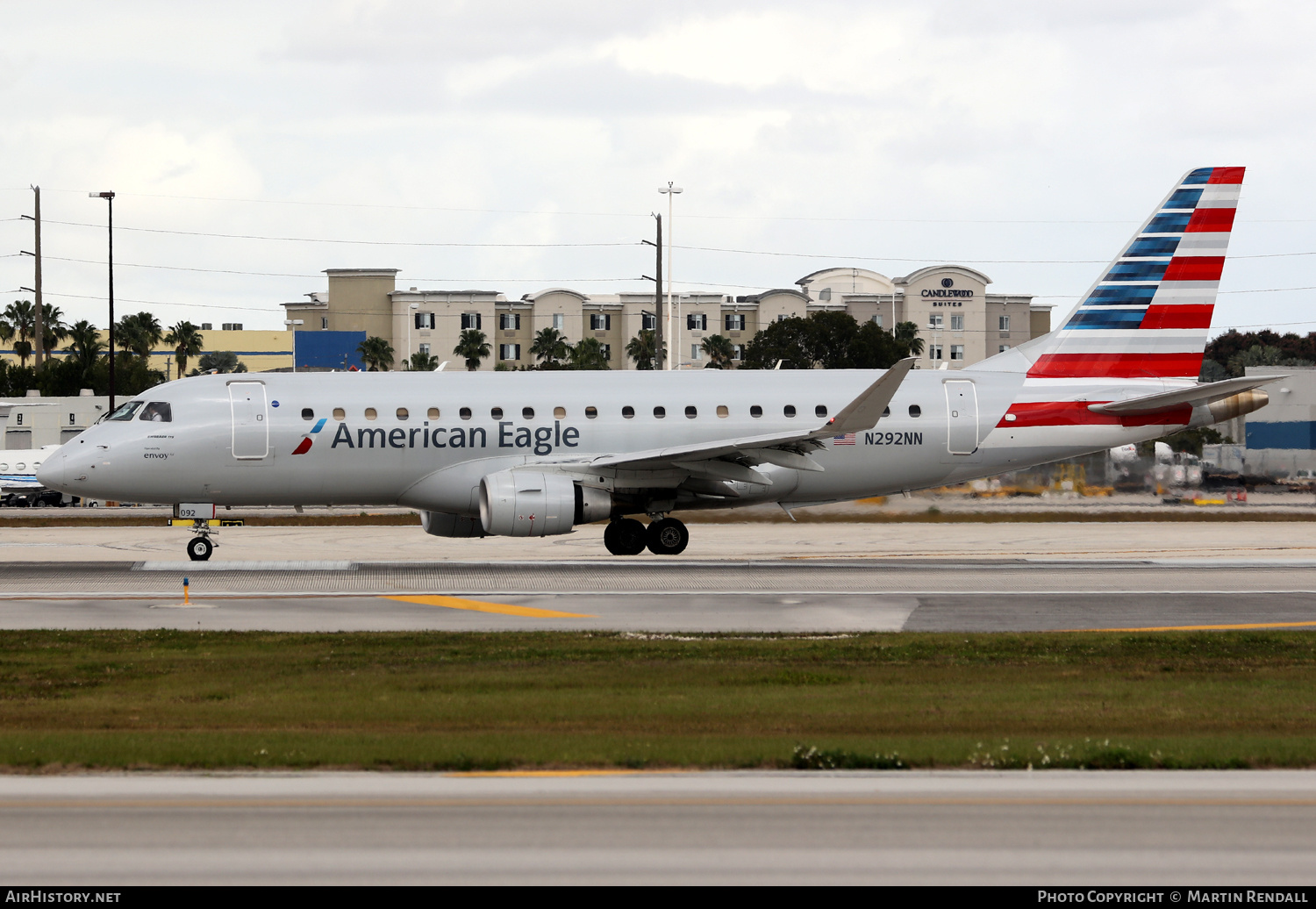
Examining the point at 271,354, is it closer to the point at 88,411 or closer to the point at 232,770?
the point at 88,411

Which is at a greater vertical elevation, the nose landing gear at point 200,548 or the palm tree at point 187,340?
the palm tree at point 187,340

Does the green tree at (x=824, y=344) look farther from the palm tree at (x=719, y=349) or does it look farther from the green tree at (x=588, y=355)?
the palm tree at (x=719, y=349)

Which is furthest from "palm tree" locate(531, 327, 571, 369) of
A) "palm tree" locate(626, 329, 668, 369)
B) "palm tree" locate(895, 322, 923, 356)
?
"palm tree" locate(895, 322, 923, 356)

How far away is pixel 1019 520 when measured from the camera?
41.6 meters

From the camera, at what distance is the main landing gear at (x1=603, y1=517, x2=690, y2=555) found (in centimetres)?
3002

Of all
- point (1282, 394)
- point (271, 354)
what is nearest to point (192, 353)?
point (271, 354)

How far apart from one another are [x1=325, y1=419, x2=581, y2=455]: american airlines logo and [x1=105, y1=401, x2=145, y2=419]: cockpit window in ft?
11.9

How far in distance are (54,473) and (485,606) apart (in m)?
11.6

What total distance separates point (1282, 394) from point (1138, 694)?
172 ft

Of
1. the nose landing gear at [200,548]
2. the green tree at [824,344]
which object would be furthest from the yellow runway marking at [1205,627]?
the green tree at [824,344]

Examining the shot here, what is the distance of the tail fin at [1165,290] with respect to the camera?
31562 millimetres

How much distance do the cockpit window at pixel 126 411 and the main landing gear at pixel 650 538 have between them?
34.2ft

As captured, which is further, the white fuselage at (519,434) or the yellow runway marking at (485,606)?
the white fuselage at (519,434)

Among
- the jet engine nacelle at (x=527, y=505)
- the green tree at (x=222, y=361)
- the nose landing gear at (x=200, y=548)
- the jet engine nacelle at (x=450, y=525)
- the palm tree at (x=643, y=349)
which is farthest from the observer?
the green tree at (x=222, y=361)
